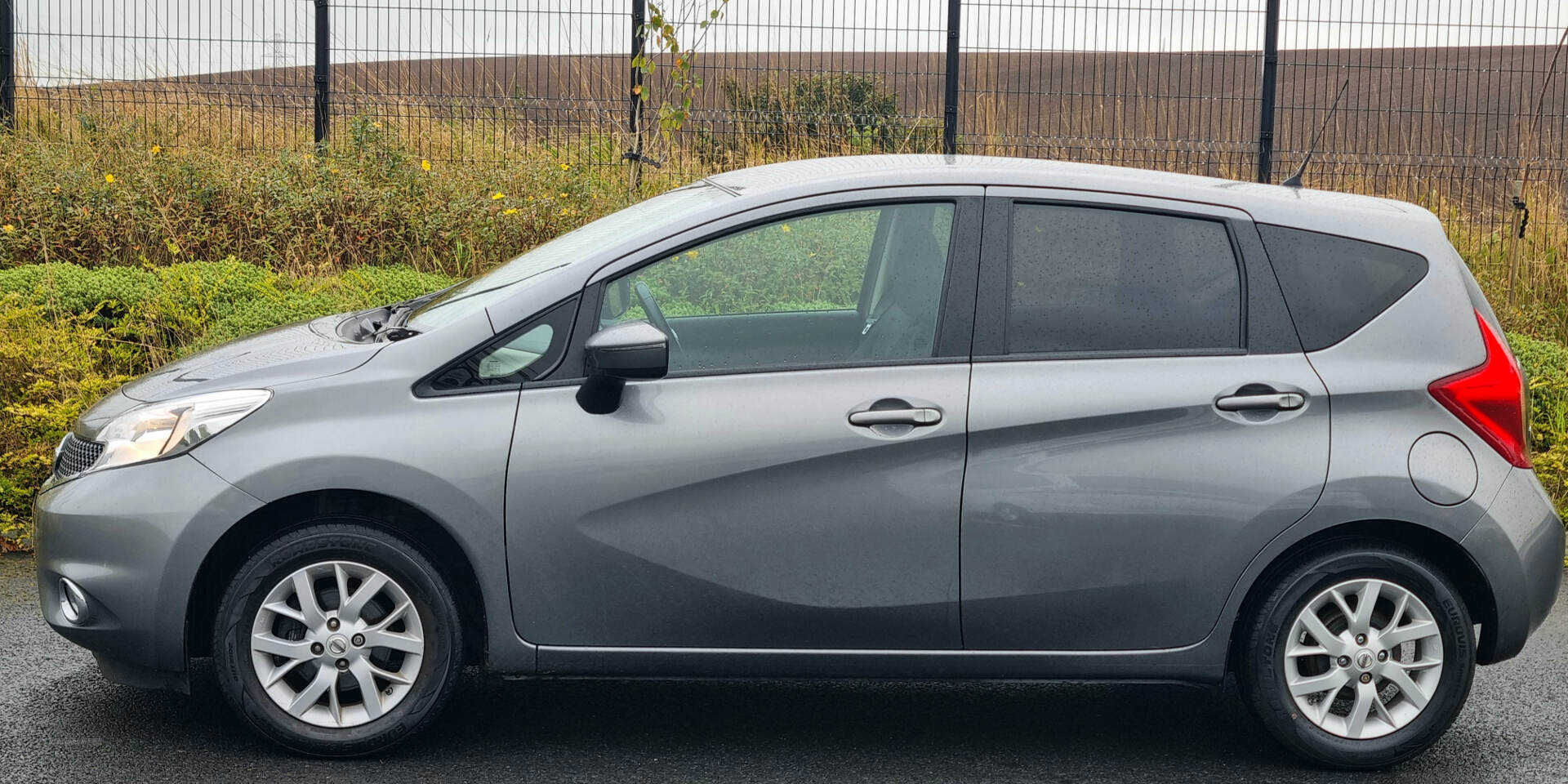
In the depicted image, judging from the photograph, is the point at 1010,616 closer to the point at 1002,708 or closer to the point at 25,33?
the point at 1002,708

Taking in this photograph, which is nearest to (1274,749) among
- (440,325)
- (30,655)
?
(440,325)

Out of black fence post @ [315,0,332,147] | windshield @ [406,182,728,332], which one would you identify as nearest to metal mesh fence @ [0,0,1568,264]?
black fence post @ [315,0,332,147]

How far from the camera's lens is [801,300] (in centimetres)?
462

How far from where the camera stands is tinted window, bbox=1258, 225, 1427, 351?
4027mm

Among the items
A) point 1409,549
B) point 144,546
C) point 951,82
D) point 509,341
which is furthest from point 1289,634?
point 951,82

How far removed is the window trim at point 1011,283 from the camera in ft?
13.0

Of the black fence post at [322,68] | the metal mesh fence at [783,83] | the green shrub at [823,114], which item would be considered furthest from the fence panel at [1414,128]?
the black fence post at [322,68]

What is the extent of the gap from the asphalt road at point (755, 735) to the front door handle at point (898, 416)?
95cm

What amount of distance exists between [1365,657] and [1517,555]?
485 millimetres

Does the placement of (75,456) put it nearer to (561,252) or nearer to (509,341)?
(509,341)

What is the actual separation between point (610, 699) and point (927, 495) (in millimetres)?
1363

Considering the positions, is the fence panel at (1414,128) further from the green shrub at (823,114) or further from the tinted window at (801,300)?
the tinted window at (801,300)

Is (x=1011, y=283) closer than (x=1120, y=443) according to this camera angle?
No

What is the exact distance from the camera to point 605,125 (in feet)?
37.2
